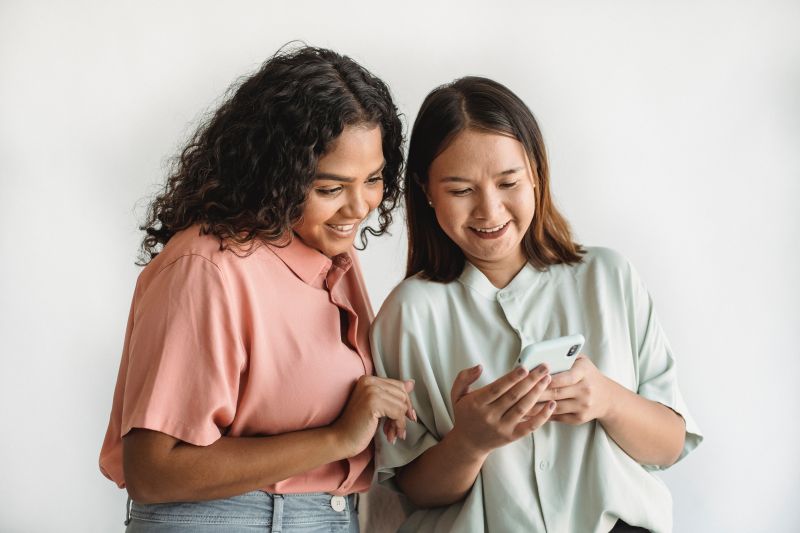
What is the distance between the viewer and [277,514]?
159 centimetres

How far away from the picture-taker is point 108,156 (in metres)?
2.41

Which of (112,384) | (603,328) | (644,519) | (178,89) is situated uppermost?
(178,89)

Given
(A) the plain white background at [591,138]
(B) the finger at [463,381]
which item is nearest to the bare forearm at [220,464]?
(B) the finger at [463,381]

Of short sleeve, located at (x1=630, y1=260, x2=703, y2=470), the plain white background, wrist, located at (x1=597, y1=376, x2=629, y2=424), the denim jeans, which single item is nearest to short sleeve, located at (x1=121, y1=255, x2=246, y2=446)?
the denim jeans

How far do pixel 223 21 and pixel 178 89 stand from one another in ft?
0.69

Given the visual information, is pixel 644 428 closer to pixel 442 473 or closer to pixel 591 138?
pixel 442 473

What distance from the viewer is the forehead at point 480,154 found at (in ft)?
5.57

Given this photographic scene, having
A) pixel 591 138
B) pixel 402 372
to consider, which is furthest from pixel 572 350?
pixel 591 138

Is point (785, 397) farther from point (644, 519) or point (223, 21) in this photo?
point (223, 21)

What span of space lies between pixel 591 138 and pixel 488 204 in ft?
2.56

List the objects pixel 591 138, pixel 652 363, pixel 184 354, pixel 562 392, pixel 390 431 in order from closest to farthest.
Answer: pixel 184 354 → pixel 562 392 → pixel 390 431 → pixel 652 363 → pixel 591 138

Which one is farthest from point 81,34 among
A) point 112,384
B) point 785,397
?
point 785,397

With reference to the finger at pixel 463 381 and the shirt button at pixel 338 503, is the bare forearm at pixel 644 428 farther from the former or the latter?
the shirt button at pixel 338 503

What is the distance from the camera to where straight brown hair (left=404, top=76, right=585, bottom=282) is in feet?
5.68
